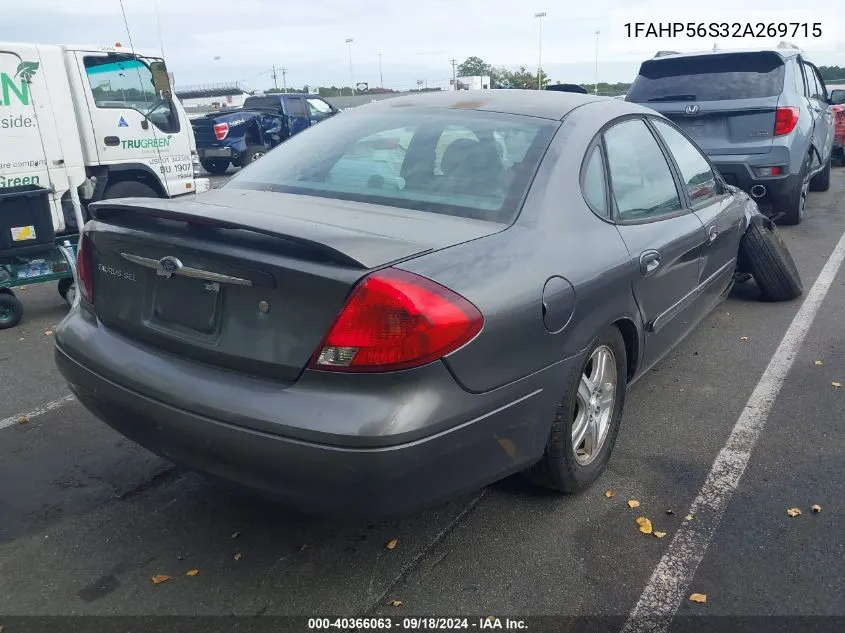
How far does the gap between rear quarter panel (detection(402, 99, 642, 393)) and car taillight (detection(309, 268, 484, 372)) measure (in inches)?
3.0

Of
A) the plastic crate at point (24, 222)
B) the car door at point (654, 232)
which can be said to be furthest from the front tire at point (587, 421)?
the plastic crate at point (24, 222)

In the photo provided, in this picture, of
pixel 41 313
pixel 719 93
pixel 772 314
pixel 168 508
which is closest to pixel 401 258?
pixel 168 508

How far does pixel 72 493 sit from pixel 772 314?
4.77 metres

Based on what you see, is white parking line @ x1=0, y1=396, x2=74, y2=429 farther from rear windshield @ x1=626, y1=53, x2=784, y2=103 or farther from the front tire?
rear windshield @ x1=626, y1=53, x2=784, y2=103

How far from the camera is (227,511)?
9.71 feet

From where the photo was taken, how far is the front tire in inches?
106

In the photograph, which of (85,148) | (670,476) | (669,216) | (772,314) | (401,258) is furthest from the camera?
(85,148)

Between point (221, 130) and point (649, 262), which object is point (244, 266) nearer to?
point (649, 262)

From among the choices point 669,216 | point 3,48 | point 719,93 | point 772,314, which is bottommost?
point 772,314

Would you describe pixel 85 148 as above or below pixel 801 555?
above

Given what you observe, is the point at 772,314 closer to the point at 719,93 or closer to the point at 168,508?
the point at 719,93

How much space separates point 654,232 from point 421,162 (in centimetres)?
112

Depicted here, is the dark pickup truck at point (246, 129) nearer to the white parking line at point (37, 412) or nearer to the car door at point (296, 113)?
the car door at point (296, 113)

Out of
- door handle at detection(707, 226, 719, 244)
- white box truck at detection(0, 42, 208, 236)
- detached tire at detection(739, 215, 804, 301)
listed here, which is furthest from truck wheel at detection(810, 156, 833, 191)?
white box truck at detection(0, 42, 208, 236)
